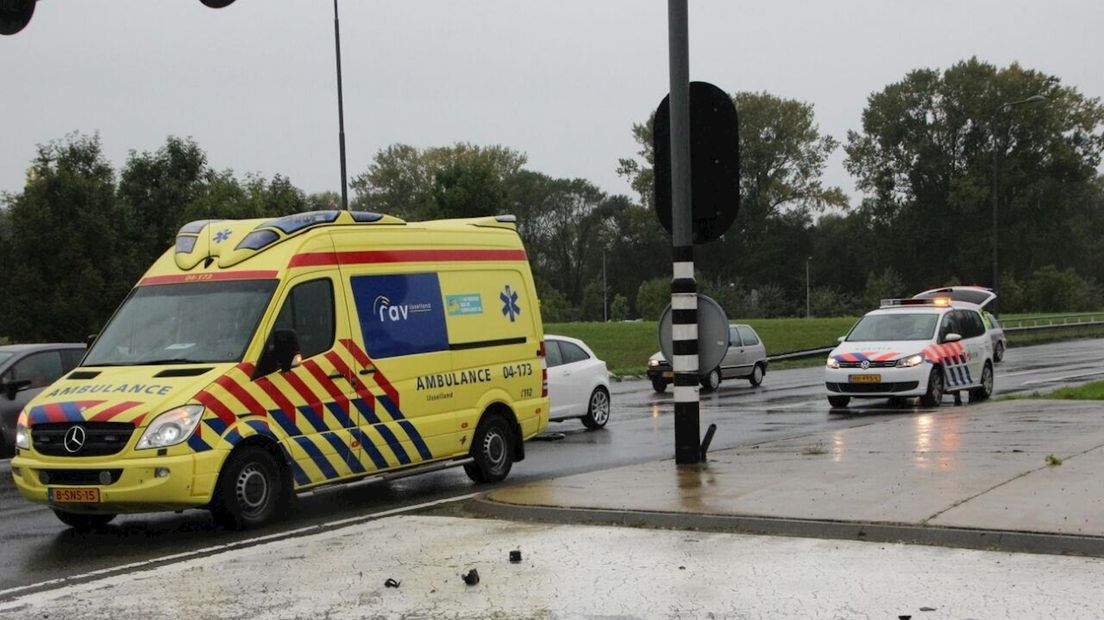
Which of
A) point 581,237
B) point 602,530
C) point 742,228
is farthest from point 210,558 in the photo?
point 581,237

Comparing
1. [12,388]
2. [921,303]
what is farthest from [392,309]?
[921,303]

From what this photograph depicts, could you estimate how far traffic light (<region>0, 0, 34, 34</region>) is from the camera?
9.23 m

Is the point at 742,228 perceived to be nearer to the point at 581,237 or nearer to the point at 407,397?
the point at 581,237

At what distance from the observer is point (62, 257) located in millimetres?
32031

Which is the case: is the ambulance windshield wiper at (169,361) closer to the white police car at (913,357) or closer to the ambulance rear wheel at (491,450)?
the ambulance rear wheel at (491,450)

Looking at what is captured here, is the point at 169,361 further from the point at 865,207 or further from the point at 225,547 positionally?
the point at 865,207

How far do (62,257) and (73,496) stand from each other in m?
23.7

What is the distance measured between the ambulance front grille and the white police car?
47.8 feet

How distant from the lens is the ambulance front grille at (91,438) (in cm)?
994

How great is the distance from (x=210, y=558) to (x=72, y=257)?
2497cm

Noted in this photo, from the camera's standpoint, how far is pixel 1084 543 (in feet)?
26.3

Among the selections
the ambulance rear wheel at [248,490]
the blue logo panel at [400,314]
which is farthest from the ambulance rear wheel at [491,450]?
the ambulance rear wheel at [248,490]

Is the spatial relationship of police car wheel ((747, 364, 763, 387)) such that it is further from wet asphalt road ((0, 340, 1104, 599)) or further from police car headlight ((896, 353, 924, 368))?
police car headlight ((896, 353, 924, 368))

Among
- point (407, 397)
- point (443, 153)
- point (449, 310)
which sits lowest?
point (407, 397)
